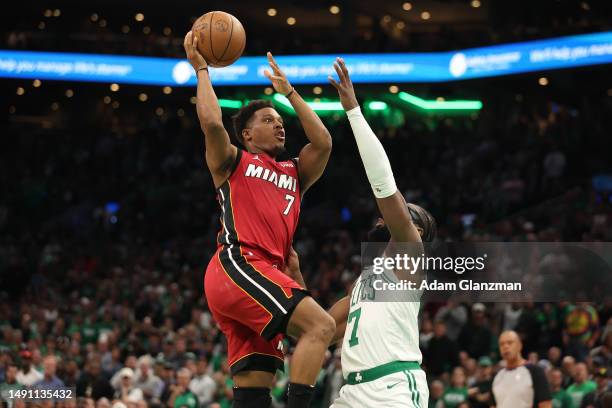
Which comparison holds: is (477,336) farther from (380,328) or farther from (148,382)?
(380,328)

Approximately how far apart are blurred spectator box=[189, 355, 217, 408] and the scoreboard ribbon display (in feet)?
37.3

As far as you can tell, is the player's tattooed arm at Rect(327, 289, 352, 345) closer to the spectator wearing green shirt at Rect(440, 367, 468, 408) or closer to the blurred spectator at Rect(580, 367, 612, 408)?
the blurred spectator at Rect(580, 367, 612, 408)

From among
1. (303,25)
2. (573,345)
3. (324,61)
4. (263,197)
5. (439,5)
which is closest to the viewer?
(263,197)

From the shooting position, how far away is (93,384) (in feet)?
42.1

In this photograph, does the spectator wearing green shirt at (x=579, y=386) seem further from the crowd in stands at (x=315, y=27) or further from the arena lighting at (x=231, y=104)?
the arena lighting at (x=231, y=104)

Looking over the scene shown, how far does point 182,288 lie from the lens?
63.5 feet

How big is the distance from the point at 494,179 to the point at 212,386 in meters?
10.1

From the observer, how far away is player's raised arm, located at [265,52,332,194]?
208 inches

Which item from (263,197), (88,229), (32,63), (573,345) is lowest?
(263,197)

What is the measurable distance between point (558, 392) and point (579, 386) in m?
0.25

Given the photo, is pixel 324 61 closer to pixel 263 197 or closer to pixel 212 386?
pixel 212 386

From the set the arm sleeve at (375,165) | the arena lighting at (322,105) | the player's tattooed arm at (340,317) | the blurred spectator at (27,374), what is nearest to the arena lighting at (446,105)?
the arena lighting at (322,105)

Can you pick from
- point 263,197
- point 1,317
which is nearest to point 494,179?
point 1,317

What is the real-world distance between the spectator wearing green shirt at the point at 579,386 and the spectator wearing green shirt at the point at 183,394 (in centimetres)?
464
